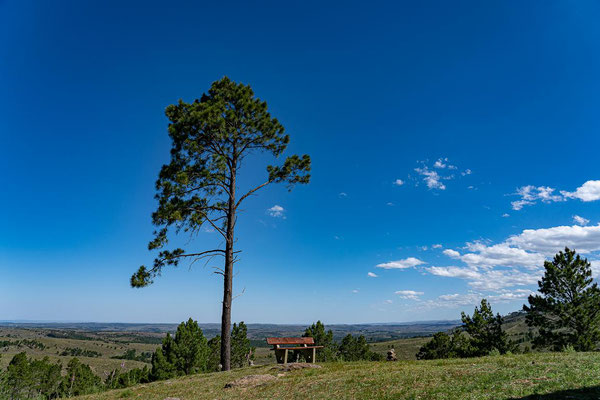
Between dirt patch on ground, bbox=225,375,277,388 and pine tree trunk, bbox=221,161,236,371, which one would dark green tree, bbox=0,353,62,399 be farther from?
dirt patch on ground, bbox=225,375,277,388

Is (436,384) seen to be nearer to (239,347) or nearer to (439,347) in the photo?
(439,347)

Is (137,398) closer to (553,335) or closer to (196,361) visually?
(196,361)

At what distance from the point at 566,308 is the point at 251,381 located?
35040 millimetres

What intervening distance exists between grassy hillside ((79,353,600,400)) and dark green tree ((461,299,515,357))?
39.3 m

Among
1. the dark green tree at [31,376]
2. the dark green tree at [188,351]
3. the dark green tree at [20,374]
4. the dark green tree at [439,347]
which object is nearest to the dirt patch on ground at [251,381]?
the dark green tree at [188,351]

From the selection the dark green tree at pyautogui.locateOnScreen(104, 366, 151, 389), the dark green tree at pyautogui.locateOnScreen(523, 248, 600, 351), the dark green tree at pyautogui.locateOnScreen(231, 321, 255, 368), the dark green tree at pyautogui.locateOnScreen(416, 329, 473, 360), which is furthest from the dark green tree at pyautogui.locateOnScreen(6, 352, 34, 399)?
the dark green tree at pyautogui.locateOnScreen(523, 248, 600, 351)

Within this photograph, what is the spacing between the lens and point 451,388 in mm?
7461

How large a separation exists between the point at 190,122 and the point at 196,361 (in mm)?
34992

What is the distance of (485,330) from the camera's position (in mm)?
43031

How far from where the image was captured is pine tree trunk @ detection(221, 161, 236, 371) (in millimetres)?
15625

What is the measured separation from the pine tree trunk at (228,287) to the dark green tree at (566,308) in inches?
1281

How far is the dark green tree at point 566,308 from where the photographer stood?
1223 inches

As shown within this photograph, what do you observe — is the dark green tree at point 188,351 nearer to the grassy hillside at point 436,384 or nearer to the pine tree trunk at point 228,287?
the pine tree trunk at point 228,287

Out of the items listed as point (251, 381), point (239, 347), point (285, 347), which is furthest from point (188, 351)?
point (251, 381)
